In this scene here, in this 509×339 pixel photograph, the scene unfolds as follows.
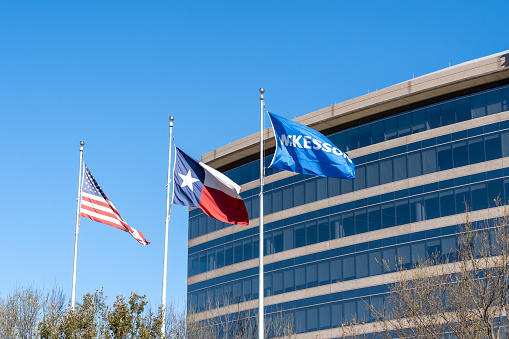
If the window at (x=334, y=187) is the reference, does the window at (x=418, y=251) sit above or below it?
below

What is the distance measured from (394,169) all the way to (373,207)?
2912mm

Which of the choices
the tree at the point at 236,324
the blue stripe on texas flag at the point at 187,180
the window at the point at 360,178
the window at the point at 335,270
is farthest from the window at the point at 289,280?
the blue stripe on texas flag at the point at 187,180

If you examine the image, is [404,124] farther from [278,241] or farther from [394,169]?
[278,241]

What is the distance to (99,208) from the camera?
109 ft

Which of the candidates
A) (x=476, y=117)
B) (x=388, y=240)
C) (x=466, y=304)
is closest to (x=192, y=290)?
(x=388, y=240)

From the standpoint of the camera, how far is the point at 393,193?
56.3m

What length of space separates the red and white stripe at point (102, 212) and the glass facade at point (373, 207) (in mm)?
24893

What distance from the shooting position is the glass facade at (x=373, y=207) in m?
52.5

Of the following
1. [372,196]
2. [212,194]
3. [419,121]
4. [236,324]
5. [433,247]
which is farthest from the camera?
[236,324]

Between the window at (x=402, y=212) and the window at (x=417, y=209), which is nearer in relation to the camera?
the window at (x=417, y=209)

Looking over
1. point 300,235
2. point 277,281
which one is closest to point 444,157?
point 300,235

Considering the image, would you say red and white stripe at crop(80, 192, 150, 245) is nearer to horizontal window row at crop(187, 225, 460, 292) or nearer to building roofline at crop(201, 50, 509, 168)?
horizontal window row at crop(187, 225, 460, 292)

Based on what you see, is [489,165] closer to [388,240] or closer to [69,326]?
[388,240]

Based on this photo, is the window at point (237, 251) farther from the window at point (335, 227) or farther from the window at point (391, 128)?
the window at point (391, 128)
